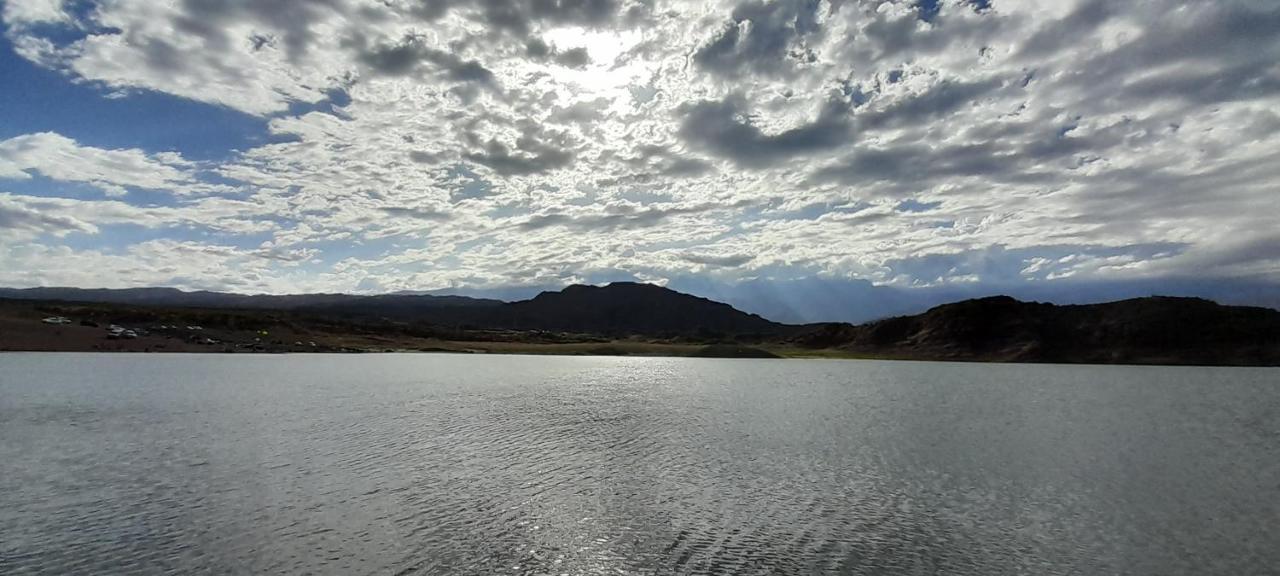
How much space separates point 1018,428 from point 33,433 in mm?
58062

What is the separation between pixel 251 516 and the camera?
2064 cm

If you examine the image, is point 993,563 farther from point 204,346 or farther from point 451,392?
point 204,346

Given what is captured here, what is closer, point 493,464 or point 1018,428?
point 493,464

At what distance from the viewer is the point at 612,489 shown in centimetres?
2553

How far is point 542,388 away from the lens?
235ft

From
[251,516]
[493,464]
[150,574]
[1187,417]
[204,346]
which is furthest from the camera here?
[204,346]

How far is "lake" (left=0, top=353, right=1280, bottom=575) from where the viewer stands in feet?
58.9

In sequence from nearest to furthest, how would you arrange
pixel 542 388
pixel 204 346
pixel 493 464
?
pixel 493 464 → pixel 542 388 → pixel 204 346

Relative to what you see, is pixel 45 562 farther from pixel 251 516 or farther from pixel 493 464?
pixel 493 464

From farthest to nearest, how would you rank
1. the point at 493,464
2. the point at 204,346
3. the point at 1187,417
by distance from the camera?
1. the point at 204,346
2. the point at 1187,417
3. the point at 493,464

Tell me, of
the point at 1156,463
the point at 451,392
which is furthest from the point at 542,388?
the point at 1156,463

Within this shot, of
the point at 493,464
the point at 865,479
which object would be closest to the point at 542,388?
the point at 493,464

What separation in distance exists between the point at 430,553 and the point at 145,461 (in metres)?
18.5

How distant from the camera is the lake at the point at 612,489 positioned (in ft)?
58.9
